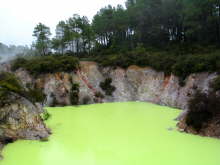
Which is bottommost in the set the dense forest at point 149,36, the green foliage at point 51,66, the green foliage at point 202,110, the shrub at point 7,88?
the green foliage at point 202,110

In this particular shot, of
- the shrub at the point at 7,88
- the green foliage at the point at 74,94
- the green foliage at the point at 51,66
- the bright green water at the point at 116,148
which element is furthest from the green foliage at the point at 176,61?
the shrub at the point at 7,88

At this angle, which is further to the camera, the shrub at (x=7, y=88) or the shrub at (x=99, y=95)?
the shrub at (x=99, y=95)

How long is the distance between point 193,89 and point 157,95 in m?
3.94

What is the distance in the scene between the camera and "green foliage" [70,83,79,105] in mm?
17672

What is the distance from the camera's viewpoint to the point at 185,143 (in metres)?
6.94

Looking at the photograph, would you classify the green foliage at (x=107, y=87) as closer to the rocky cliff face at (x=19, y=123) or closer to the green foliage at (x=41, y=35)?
the rocky cliff face at (x=19, y=123)

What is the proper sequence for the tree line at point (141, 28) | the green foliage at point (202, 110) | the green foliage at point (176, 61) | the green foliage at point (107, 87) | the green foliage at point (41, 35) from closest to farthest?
the green foliage at point (202, 110)
the green foliage at point (176, 61)
the green foliage at point (107, 87)
the tree line at point (141, 28)
the green foliage at point (41, 35)

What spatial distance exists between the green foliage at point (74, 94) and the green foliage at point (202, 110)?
1152cm

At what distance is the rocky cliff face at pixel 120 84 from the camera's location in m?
16.4

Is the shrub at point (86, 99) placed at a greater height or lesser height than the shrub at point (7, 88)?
lesser

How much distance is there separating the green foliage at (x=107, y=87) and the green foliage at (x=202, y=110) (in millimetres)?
11800

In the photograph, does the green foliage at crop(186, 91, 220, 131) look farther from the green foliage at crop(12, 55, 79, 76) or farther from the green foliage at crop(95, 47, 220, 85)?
the green foliage at crop(12, 55, 79, 76)

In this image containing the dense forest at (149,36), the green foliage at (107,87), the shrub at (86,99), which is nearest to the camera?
the shrub at (86,99)

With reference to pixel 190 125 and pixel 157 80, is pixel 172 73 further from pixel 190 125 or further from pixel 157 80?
pixel 190 125
